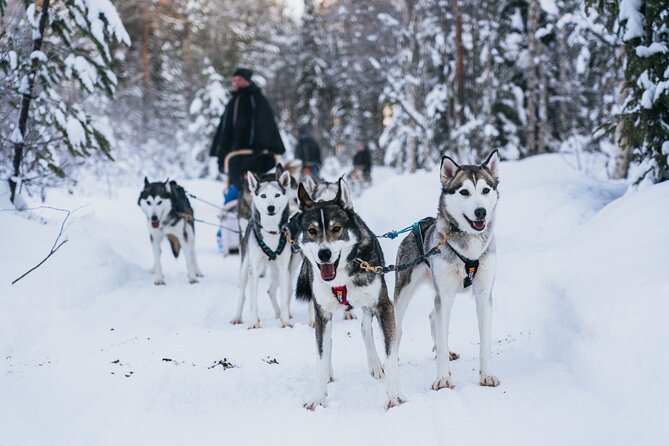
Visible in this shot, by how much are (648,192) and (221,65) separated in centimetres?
2880

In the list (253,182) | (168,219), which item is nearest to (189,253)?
(168,219)

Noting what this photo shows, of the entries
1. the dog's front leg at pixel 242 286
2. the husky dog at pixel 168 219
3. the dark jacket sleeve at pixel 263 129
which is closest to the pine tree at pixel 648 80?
the dog's front leg at pixel 242 286

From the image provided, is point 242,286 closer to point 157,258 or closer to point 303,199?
point 157,258

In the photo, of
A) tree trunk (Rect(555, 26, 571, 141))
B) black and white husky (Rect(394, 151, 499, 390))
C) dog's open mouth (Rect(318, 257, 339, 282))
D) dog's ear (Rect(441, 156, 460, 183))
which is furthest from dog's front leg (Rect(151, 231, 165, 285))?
tree trunk (Rect(555, 26, 571, 141))

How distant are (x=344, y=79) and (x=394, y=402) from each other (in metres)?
32.4

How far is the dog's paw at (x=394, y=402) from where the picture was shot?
123 inches

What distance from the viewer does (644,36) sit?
5059mm

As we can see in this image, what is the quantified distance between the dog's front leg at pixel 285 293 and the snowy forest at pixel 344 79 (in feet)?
10.2

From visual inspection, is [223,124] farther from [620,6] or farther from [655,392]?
[655,392]

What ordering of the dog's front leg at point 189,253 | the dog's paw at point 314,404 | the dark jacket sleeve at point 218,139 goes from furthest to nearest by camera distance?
the dark jacket sleeve at point 218,139, the dog's front leg at point 189,253, the dog's paw at point 314,404

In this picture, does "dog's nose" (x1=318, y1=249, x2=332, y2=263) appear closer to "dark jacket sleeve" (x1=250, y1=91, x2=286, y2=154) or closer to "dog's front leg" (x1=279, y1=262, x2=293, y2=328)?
"dog's front leg" (x1=279, y1=262, x2=293, y2=328)

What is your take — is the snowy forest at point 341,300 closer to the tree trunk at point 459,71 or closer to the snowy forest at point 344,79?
the snowy forest at point 344,79

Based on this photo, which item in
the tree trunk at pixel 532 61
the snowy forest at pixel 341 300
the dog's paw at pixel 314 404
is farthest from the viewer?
the tree trunk at pixel 532 61

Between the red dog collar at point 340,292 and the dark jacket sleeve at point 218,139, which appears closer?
the red dog collar at point 340,292
